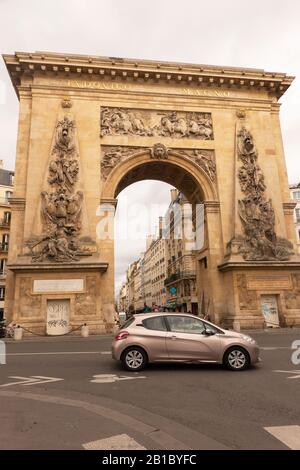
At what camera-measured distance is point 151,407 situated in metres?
5.11

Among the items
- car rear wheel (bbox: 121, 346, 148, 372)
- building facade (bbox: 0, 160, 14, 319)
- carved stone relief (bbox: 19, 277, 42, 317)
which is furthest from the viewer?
building facade (bbox: 0, 160, 14, 319)

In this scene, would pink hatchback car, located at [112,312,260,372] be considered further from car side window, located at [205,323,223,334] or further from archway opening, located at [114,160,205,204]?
archway opening, located at [114,160,205,204]

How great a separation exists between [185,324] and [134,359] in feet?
4.81

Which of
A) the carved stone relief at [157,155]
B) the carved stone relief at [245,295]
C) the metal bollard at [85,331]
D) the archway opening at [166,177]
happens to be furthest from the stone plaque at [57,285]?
the carved stone relief at [245,295]

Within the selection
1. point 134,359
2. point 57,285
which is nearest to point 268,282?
point 57,285

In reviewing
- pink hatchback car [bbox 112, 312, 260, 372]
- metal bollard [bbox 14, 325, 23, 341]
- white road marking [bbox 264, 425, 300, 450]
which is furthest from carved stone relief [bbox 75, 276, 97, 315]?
white road marking [bbox 264, 425, 300, 450]

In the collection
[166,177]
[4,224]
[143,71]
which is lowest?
[166,177]

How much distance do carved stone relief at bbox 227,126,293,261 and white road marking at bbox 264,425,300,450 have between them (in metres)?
17.3

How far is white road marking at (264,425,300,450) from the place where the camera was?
12.0 feet

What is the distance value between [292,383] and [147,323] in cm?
339

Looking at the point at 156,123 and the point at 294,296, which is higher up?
the point at 156,123

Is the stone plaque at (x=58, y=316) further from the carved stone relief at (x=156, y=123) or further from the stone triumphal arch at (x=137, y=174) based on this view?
the carved stone relief at (x=156, y=123)

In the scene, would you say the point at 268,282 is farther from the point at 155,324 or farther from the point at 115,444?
the point at 115,444
